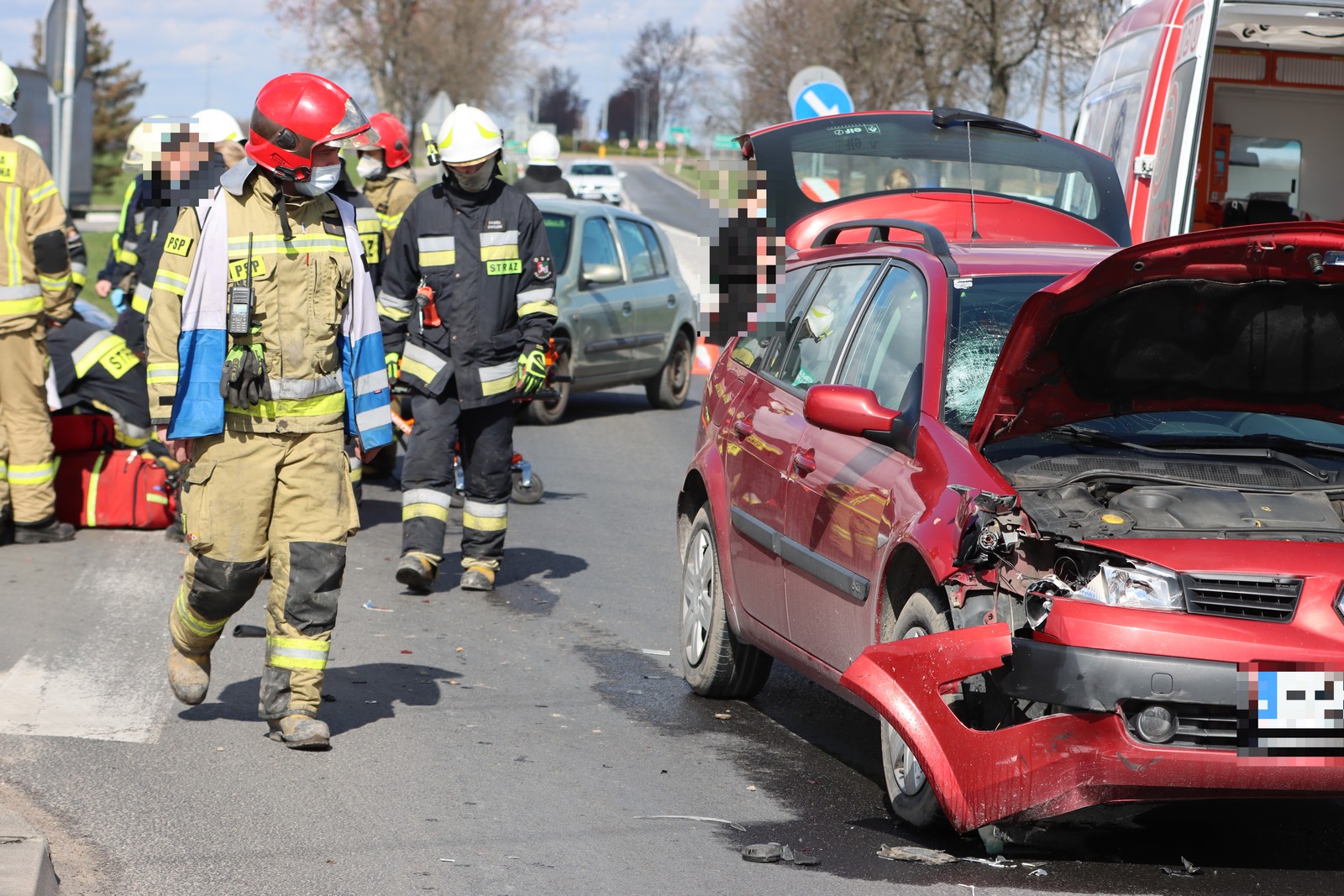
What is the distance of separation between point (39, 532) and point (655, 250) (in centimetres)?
822

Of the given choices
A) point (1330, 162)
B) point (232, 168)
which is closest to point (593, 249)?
point (1330, 162)

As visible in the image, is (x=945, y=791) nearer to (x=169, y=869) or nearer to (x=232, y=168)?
(x=169, y=869)

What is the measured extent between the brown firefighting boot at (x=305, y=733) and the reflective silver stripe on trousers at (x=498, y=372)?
310 cm

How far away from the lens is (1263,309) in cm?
508

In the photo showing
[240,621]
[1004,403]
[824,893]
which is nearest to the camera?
[824,893]

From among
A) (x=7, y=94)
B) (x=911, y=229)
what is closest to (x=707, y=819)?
(x=911, y=229)

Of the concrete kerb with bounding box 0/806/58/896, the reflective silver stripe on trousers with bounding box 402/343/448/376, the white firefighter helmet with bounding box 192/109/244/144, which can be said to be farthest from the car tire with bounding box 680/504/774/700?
the white firefighter helmet with bounding box 192/109/244/144

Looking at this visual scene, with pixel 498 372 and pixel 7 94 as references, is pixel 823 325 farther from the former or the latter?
pixel 7 94

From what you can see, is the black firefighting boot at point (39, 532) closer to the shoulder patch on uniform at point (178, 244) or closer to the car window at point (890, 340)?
the shoulder patch on uniform at point (178, 244)

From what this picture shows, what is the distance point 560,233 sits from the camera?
15.6m

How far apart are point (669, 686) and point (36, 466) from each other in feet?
14.6

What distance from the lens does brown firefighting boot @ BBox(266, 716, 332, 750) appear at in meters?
5.87

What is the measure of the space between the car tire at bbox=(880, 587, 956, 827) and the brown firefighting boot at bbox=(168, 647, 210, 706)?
2408 mm

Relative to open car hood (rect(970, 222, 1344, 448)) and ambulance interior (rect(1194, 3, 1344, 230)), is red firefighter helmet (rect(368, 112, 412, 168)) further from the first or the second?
open car hood (rect(970, 222, 1344, 448))
